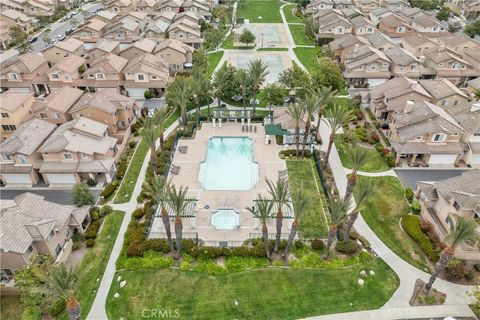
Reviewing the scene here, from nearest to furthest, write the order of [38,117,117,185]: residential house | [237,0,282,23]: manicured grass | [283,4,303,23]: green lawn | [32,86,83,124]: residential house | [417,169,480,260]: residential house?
[417,169,480,260]: residential house
[38,117,117,185]: residential house
[32,86,83,124]: residential house
[283,4,303,23]: green lawn
[237,0,282,23]: manicured grass

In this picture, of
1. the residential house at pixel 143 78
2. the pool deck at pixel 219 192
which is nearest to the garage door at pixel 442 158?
the pool deck at pixel 219 192

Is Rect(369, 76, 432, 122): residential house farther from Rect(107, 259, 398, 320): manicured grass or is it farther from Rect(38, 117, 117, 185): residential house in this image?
Rect(38, 117, 117, 185): residential house

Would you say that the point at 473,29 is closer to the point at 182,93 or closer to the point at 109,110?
the point at 182,93

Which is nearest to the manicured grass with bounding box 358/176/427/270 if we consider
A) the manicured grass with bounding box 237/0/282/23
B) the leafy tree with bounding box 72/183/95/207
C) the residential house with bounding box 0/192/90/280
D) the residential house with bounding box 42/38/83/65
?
the leafy tree with bounding box 72/183/95/207

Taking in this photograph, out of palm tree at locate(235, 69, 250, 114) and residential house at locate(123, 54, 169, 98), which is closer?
palm tree at locate(235, 69, 250, 114)

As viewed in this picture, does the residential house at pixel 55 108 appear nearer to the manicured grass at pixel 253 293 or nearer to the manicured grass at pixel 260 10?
the manicured grass at pixel 253 293

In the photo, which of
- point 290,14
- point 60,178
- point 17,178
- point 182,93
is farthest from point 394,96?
point 290,14

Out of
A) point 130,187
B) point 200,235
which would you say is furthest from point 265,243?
point 130,187

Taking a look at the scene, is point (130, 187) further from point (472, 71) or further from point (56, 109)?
point (472, 71)
